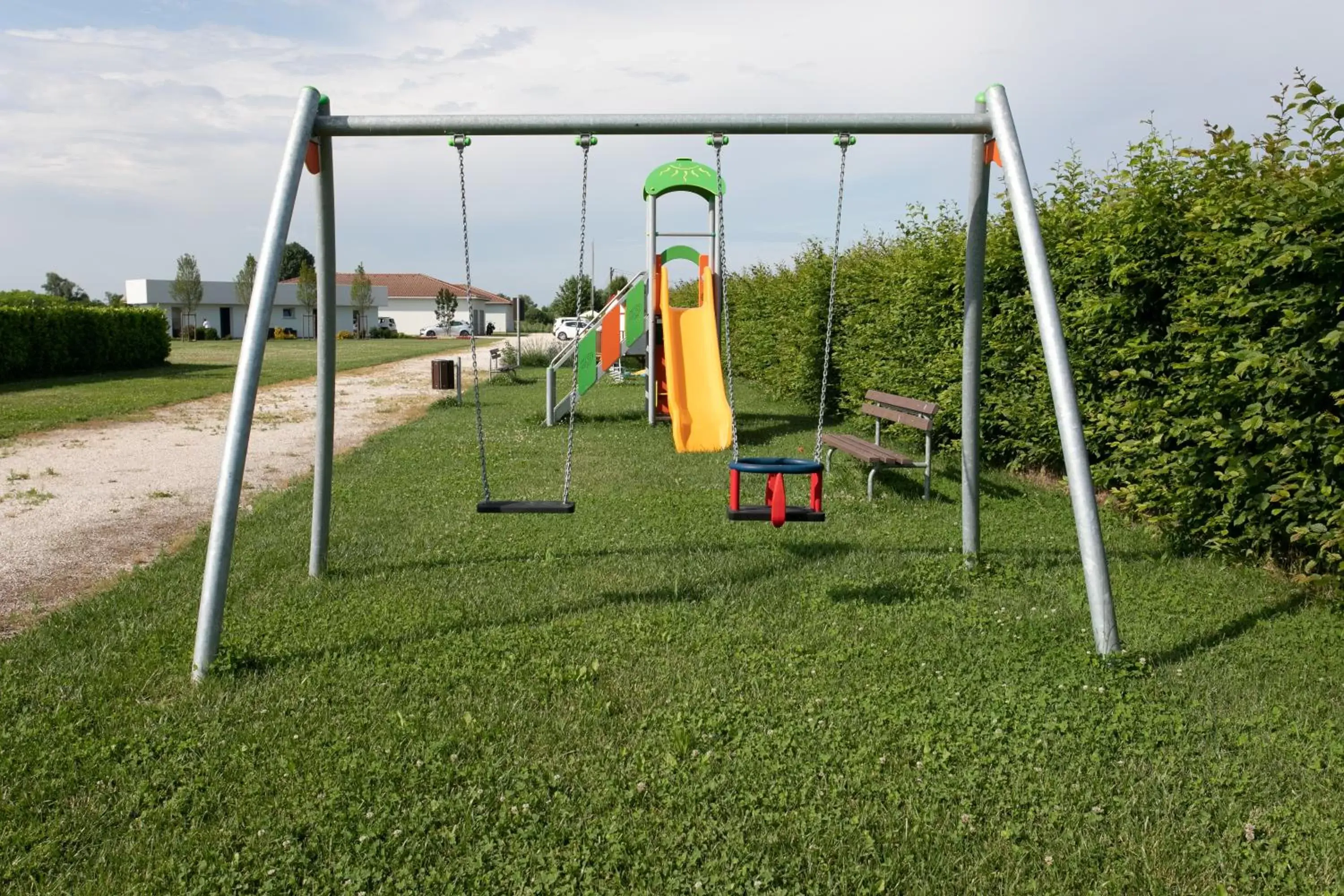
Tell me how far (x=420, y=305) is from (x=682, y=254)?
76.5 m

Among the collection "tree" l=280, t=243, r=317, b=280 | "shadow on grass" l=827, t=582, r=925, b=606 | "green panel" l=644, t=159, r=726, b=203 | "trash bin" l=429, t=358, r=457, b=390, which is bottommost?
"shadow on grass" l=827, t=582, r=925, b=606

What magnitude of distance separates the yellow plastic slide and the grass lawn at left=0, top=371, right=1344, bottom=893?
4995 mm

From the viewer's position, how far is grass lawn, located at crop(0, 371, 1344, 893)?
3.04 m

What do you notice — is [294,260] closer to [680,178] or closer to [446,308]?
[446,308]

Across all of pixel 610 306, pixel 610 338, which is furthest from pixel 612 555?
pixel 610 306

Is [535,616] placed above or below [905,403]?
below

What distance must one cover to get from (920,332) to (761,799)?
7.74m

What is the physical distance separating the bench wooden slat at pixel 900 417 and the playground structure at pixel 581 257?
2.11 metres

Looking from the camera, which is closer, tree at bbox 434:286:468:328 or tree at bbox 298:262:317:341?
tree at bbox 298:262:317:341

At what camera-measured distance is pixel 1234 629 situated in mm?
4961

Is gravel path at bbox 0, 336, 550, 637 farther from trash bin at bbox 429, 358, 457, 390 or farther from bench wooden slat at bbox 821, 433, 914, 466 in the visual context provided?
bench wooden slat at bbox 821, 433, 914, 466

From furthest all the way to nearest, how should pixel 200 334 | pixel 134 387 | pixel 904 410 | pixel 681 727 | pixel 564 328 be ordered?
pixel 200 334 < pixel 564 328 < pixel 134 387 < pixel 904 410 < pixel 681 727

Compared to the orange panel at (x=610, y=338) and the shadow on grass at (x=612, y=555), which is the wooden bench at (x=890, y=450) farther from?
the orange panel at (x=610, y=338)

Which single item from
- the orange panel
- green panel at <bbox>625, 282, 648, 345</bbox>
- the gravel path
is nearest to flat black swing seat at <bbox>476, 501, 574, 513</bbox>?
the gravel path
